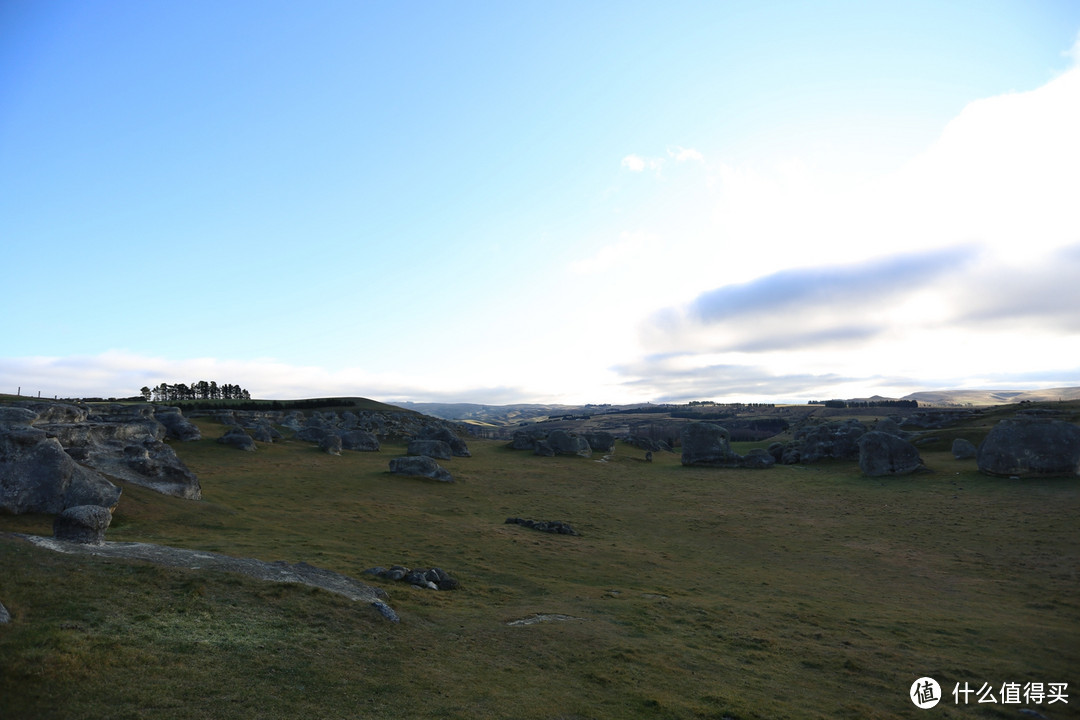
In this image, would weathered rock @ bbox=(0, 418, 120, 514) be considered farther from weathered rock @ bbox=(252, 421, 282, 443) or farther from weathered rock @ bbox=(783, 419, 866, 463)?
weathered rock @ bbox=(783, 419, 866, 463)

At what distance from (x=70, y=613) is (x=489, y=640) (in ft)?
28.9

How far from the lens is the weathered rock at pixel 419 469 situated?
148 feet

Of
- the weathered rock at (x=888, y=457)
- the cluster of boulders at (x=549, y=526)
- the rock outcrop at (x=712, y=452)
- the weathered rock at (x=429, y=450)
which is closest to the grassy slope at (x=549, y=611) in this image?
the cluster of boulders at (x=549, y=526)

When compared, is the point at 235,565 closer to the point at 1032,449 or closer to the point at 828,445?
the point at 1032,449

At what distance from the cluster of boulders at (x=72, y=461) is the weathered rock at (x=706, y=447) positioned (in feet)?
177

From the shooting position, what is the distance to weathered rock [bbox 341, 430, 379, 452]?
6394 cm

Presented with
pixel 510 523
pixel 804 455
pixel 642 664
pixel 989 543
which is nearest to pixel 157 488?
pixel 510 523

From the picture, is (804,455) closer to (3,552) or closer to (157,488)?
(157,488)

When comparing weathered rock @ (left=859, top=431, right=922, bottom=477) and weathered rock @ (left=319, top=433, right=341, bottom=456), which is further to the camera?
weathered rock @ (left=319, top=433, right=341, bottom=456)

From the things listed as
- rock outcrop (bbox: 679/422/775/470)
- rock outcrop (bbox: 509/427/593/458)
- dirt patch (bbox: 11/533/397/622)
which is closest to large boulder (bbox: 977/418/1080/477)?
rock outcrop (bbox: 679/422/775/470)

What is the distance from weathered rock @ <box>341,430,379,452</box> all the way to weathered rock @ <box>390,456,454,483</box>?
19791 mm

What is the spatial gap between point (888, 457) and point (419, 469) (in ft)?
141

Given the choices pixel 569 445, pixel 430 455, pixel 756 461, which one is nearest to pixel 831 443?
pixel 756 461

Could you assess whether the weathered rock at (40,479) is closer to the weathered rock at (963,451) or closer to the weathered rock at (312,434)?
the weathered rock at (312,434)
